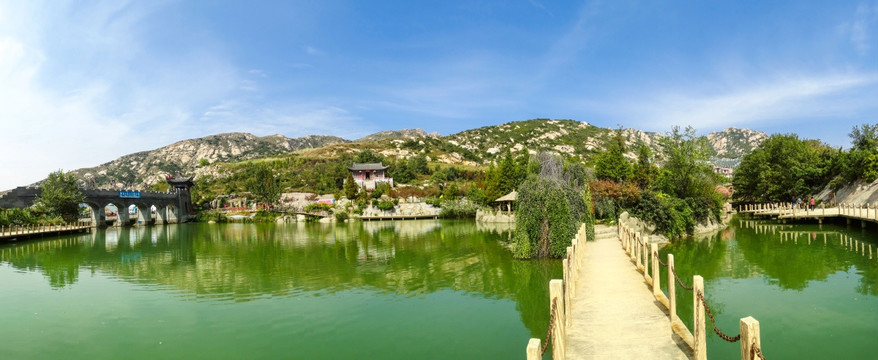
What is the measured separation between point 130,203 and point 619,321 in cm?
6021

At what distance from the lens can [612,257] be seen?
14.8 meters

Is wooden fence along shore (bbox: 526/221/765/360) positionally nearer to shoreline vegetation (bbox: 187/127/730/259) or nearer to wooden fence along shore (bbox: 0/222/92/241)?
shoreline vegetation (bbox: 187/127/730/259)

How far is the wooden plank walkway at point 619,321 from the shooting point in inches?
253

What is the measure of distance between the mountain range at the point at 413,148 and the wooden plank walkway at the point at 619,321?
270ft

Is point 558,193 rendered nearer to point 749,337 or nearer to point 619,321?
point 619,321

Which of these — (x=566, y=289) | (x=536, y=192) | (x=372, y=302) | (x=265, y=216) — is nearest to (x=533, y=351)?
(x=566, y=289)

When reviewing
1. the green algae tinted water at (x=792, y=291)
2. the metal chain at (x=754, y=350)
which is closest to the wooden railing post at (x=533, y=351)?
the metal chain at (x=754, y=350)

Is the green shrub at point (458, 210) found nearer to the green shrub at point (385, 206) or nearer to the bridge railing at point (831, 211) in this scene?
the green shrub at point (385, 206)

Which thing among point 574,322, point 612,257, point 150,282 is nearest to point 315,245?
point 150,282

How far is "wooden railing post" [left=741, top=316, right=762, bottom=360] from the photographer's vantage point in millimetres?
4195

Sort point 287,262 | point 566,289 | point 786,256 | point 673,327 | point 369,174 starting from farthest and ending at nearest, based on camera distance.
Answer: point 369,174 < point 287,262 < point 786,256 < point 566,289 < point 673,327

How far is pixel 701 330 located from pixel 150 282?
18.4 meters

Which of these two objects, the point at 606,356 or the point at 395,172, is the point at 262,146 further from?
the point at 606,356

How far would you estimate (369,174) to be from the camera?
236 feet
